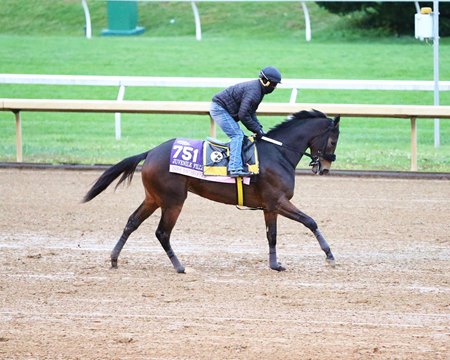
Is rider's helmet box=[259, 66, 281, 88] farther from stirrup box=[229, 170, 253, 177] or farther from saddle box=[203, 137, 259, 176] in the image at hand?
stirrup box=[229, 170, 253, 177]

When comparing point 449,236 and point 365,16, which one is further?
point 365,16

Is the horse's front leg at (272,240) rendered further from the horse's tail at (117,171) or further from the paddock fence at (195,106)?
the paddock fence at (195,106)

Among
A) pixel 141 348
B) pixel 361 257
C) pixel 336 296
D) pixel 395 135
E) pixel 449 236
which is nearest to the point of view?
pixel 141 348

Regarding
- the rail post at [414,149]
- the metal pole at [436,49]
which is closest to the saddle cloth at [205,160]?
the rail post at [414,149]

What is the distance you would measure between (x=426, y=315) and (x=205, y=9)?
22859mm

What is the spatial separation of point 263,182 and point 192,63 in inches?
579

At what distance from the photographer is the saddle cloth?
11102 millimetres

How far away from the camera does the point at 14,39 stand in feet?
95.3

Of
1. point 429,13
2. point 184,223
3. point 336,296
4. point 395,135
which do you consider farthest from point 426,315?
point 395,135

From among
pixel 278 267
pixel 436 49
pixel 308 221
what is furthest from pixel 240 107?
pixel 436 49

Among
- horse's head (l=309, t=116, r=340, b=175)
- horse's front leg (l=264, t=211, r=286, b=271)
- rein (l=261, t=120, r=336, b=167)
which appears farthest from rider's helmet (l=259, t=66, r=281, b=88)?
horse's front leg (l=264, t=211, r=286, b=271)

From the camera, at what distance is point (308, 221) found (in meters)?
11.1

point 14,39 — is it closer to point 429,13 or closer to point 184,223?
point 429,13

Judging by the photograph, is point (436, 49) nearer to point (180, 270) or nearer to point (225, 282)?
point (180, 270)
